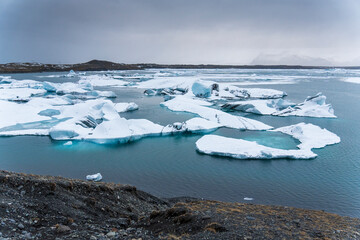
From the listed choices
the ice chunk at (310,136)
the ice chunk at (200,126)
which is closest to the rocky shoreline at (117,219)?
the ice chunk at (310,136)

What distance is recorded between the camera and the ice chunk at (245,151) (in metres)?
10.6

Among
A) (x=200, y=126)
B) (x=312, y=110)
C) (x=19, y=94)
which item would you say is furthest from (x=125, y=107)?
(x=312, y=110)

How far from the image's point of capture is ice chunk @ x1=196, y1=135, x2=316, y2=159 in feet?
34.8

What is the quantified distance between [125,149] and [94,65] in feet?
244

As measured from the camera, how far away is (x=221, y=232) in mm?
4164

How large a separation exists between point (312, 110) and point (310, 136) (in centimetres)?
642

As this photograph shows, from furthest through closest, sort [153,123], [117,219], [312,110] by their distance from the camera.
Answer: [312,110] → [153,123] → [117,219]

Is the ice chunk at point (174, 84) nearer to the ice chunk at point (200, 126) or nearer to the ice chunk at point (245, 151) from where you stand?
the ice chunk at point (200, 126)

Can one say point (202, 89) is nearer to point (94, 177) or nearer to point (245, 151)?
point (245, 151)

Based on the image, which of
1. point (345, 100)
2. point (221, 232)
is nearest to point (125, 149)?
point (221, 232)

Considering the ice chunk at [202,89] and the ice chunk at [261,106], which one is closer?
the ice chunk at [261,106]

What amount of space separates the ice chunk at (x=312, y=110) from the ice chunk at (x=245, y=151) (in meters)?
8.01

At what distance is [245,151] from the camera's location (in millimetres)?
10797

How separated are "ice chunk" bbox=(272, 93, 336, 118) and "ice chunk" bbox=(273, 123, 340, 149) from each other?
486cm
